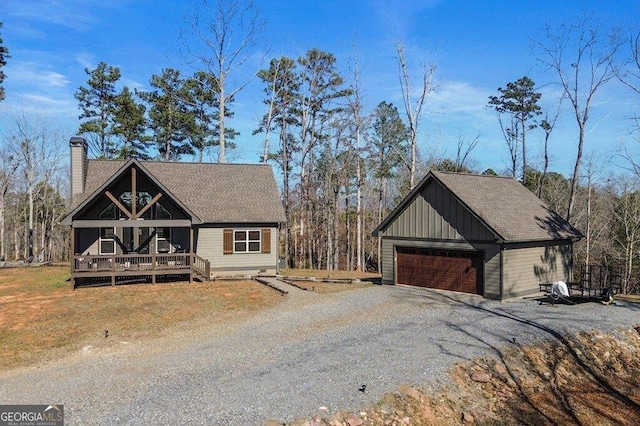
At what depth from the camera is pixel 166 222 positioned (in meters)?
21.4

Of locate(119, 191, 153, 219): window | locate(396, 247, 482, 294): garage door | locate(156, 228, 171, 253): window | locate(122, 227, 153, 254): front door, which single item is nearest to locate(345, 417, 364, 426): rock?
locate(396, 247, 482, 294): garage door

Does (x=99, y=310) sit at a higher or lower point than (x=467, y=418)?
higher

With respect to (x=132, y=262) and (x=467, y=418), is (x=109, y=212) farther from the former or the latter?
(x=467, y=418)

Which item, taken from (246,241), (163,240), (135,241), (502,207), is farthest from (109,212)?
(502,207)

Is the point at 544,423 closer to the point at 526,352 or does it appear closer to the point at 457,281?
the point at 526,352

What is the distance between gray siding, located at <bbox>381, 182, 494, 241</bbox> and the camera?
18.9m

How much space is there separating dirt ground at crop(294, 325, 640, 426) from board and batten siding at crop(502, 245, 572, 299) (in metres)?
4.69

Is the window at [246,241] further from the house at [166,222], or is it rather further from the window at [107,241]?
the window at [107,241]

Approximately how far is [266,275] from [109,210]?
30.5 ft

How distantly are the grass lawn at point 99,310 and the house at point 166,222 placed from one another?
4.84 feet

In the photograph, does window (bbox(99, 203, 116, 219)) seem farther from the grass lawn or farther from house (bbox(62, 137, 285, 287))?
the grass lawn

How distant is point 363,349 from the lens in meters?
11.6

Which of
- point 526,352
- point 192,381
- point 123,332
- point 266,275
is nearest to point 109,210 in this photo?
point 266,275

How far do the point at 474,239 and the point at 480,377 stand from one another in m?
9.31
